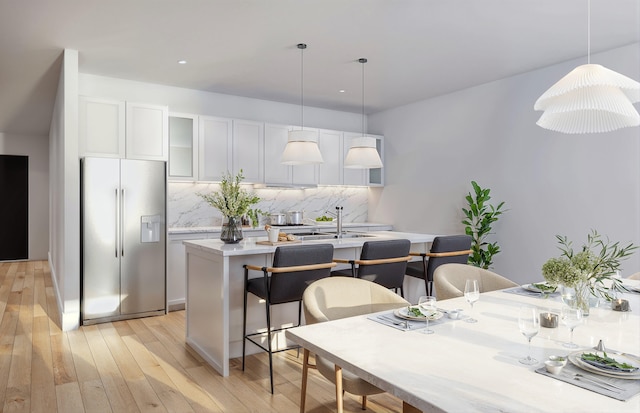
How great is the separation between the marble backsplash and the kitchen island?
6.01 ft

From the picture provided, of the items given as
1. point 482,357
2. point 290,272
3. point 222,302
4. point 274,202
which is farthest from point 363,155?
point 482,357

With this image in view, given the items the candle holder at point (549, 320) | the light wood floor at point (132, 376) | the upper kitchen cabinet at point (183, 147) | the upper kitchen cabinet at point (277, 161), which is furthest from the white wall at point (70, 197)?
the candle holder at point (549, 320)

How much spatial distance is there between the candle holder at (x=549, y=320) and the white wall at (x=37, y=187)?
1002cm

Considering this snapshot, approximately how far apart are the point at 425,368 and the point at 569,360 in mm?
442

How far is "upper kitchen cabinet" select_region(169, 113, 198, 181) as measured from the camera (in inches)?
212

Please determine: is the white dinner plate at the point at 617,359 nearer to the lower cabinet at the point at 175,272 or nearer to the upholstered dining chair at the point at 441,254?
the upholstered dining chair at the point at 441,254

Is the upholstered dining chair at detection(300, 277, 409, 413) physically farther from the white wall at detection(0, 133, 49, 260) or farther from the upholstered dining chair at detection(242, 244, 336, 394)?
the white wall at detection(0, 133, 49, 260)

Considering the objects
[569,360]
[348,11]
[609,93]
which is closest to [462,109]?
[348,11]

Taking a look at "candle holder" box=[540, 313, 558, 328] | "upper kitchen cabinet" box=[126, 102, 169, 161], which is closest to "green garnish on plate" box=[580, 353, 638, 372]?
"candle holder" box=[540, 313, 558, 328]

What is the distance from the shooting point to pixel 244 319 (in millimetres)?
3271

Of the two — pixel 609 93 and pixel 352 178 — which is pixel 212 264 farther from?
pixel 352 178

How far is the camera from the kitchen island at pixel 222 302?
318cm

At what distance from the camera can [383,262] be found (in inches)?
132

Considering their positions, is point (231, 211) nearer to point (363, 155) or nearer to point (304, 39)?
point (363, 155)
